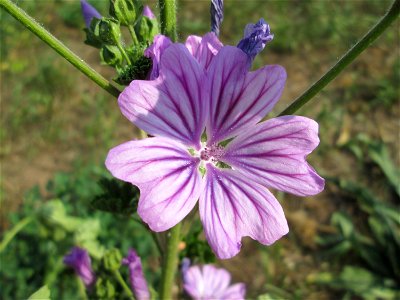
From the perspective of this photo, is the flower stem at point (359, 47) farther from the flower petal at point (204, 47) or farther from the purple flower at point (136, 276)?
the purple flower at point (136, 276)

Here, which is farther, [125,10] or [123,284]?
[123,284]

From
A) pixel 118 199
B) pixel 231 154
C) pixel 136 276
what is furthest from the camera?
pixel 136 276

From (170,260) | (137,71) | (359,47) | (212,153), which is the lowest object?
(170,260)

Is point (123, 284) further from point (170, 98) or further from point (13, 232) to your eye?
point (13, 232)

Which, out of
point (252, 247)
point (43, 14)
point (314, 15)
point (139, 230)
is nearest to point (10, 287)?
point (139, 230)

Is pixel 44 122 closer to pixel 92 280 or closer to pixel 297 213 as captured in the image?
pixel 297 213

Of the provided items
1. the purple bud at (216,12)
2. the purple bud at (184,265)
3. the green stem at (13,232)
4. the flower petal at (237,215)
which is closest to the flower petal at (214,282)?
the purple bud at (184,265)

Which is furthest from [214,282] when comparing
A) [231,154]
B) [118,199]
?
[231,154]
